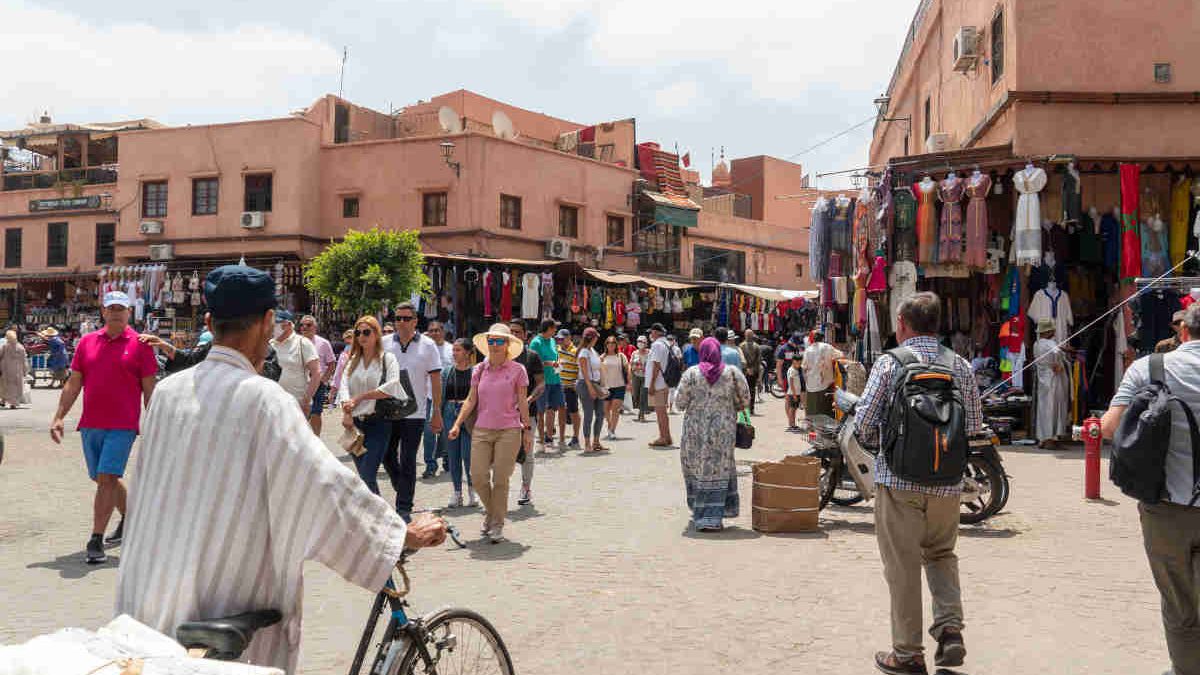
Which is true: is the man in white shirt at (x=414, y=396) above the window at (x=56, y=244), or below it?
below

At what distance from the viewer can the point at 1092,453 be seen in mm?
9609

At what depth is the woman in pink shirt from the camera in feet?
26.0

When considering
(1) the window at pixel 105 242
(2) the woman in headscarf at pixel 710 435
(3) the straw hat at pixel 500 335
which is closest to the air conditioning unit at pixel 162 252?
(1) the window at pixel 105 242

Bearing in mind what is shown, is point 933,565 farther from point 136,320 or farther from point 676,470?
point 136,320

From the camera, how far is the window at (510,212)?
32.8 metres

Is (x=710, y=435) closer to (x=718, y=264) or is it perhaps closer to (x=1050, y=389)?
(x=1050, y=389)

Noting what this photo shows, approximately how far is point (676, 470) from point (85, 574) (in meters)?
7.14

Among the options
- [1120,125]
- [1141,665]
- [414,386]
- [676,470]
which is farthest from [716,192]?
[1141,665]

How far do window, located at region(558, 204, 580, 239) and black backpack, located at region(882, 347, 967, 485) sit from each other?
99.7ft

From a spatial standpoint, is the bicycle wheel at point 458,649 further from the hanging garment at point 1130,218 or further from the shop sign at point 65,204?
the shop sign at point 65,204

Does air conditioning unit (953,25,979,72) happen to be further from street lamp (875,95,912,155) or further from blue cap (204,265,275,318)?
blue cap (204,265,275,318)

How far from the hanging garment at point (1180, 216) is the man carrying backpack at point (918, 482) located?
37.9ft

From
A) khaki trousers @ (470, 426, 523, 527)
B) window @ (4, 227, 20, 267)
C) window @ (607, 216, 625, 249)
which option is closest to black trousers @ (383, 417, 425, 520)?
khaki trousers @ (470, 426, 523, 527)

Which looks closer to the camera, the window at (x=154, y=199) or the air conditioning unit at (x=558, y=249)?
the air conditioning unit at (x=558, y=249)
